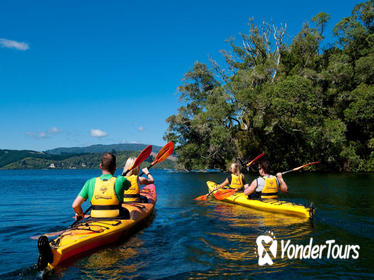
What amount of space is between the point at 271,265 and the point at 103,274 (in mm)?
2404

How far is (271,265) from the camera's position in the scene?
468cm

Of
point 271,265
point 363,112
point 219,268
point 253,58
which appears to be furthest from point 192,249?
point 253,58

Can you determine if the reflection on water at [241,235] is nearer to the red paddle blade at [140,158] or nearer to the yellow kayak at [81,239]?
the yellow kayak at [81,239]

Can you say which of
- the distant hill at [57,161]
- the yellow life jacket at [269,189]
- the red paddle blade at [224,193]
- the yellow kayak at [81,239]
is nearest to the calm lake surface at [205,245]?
the yellow kayak at [81,239]

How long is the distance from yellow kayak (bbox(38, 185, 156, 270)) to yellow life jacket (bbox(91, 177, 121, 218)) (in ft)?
0.41

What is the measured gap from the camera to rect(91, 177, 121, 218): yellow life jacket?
17.7ft

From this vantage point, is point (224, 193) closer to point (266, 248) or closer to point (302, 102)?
point (266, 248)

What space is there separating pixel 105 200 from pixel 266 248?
289cm

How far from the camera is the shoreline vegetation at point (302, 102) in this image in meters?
26.5

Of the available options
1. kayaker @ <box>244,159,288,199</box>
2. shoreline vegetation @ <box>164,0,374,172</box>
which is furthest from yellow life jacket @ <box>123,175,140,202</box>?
shoreline vegetation @ <box>164,0,374,172</box>

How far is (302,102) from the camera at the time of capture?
2623cm

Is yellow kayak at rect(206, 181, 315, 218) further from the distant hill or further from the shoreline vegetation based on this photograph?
the distant hill

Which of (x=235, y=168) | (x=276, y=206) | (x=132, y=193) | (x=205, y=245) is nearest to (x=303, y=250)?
(x=205, y=245)

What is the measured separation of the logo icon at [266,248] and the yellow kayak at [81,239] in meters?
2.46
